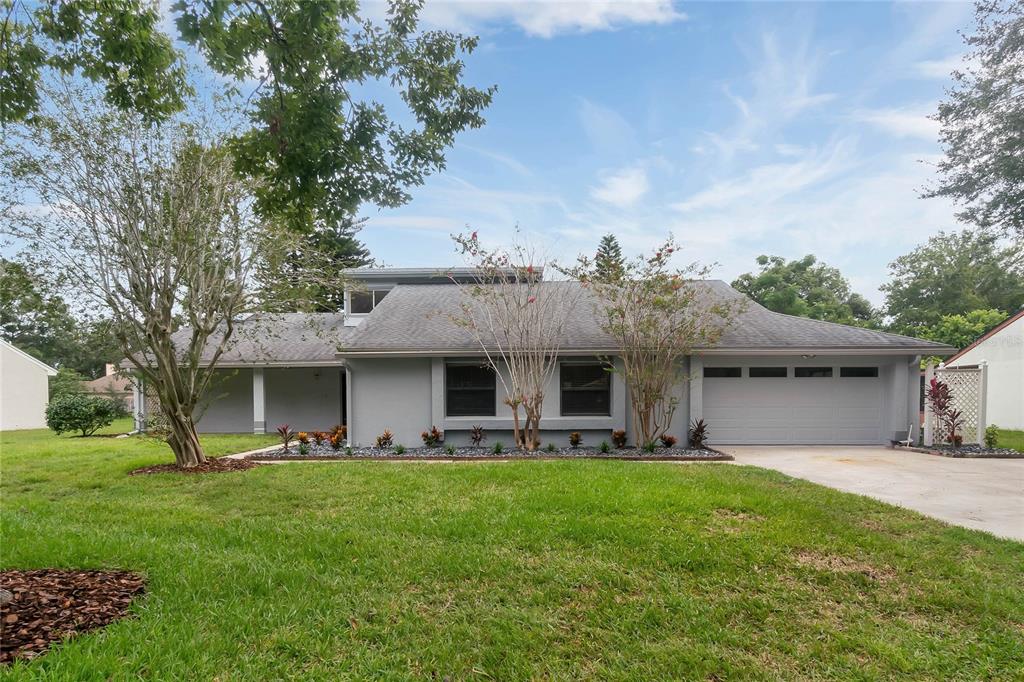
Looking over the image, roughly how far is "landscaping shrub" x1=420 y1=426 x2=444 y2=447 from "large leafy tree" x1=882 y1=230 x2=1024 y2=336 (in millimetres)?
28071

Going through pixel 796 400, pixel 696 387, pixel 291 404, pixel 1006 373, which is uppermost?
pixel 1006 373

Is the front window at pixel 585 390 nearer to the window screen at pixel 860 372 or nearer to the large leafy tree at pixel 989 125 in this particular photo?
the window screen at pixel 860 372

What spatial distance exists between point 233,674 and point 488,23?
6171 millimetres

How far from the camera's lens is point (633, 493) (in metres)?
5.90

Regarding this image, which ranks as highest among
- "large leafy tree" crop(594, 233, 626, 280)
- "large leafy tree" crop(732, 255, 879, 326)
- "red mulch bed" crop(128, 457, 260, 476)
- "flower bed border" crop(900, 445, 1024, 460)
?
"large leafy tree" crop(732, 255, 879, 326)

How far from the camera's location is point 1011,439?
42.9ft

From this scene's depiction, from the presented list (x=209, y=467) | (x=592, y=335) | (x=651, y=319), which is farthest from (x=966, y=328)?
(x=209, y=467)

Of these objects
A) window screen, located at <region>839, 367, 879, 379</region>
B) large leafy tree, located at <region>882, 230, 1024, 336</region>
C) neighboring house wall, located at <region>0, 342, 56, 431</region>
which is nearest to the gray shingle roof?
neighboring house wall, located at <region>0, 342, 56, 431</region>

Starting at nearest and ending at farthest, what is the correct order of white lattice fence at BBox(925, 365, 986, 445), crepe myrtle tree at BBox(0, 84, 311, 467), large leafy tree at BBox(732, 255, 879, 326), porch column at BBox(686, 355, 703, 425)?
crepe myrtle tree at BBox(0, 84, 311, 467), white lattice fence at BBox(925, 365, 986, 445), porch column at BBox(686, 355, 703, 425), large leafy tree at BBox(732, 255, 879, 326)

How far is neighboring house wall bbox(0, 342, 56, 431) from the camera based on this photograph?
2116cm

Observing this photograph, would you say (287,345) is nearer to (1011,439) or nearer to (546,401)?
(546,401)

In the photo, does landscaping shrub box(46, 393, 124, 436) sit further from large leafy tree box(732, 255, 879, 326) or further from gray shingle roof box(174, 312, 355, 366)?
large leafy tree box(732, 255, 879, 326)

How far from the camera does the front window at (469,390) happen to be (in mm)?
11742

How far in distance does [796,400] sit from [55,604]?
1270 cm
